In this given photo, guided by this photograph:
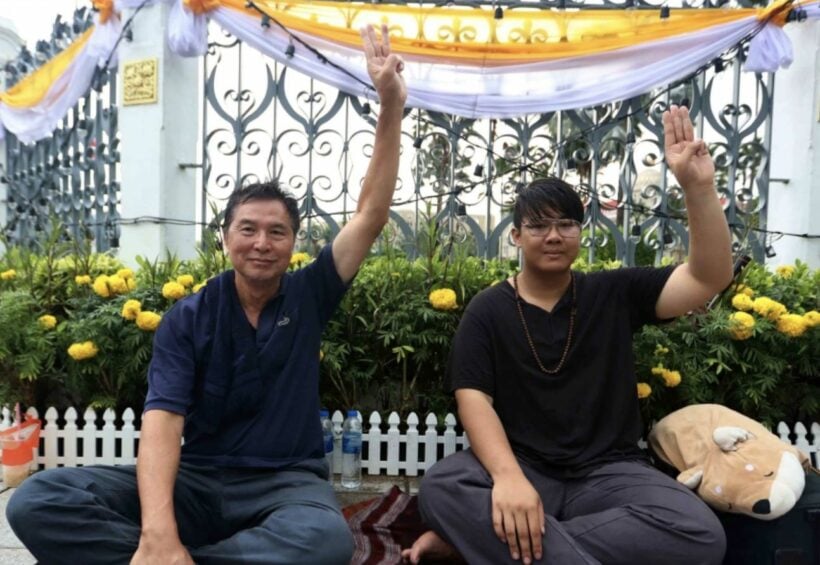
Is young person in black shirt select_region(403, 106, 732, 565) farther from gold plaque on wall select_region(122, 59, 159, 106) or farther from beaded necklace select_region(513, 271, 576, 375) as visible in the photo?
gold plaque on wall select_region(122, 59, 159, 106)

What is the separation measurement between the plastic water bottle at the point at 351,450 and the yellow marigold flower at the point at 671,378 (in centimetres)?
154

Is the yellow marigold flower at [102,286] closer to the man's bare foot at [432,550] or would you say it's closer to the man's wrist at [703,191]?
the man's bare foot at [432,550]

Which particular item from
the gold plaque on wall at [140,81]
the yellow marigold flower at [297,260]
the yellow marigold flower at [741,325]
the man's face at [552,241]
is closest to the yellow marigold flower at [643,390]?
the yellow marigold flower at [741,325]

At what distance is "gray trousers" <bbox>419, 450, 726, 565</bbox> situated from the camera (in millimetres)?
1881

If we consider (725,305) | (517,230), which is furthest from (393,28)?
(725,305)

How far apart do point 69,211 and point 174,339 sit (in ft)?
14.1

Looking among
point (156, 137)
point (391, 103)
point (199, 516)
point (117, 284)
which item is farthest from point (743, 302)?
point (156, 137)

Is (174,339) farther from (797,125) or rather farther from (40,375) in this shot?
(797,125)

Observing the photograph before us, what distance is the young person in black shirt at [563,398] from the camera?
1.94 meters

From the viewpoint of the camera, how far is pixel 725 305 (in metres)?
3.21

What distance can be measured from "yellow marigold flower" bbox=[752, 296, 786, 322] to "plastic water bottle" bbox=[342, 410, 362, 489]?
83.1 inches

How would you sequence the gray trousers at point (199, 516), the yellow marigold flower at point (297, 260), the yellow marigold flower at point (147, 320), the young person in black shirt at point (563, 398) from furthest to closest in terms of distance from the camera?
1. the yellow marigold flower at point (297, 260)
2. the yellow marigold flower at point (147, 320)
3. the young person in black shirt at point (563, 398)
4. the gray trousers at point (199, 516)

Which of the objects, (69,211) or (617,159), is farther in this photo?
(69,211)

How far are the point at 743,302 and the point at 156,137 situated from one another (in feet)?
13.0
